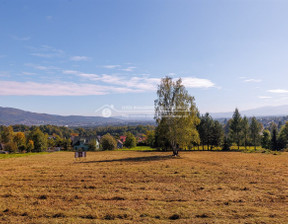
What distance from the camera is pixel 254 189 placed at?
13.2 meters

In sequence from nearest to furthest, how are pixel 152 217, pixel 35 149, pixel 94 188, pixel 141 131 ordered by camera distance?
1. pixel 152 217
2. pixel 94 188
3. pixel 35 149
4. pixel 141 131

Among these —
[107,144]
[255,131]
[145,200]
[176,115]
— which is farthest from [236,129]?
[145,200]

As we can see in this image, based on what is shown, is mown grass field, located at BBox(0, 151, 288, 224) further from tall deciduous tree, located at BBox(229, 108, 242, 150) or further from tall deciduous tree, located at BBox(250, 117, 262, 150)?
tall deciduous tree, located at BBox(250, 117, 262, 150)

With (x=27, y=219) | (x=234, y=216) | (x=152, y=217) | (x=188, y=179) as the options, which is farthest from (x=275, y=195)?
(x=27, y=219)

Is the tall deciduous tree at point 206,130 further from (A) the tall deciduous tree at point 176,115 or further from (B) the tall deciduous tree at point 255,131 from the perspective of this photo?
(A) the tall deciduous tree at point 176,115

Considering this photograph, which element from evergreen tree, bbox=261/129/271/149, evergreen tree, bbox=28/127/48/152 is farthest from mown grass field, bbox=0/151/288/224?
evergreen tree, bbox=261/129/271/149

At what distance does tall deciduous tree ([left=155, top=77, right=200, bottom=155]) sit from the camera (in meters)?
37.1

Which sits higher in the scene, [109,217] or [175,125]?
[175,125]

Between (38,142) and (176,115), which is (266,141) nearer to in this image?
(176,115)

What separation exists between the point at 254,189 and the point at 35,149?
74378mm

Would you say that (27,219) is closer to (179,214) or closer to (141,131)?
(179,214)

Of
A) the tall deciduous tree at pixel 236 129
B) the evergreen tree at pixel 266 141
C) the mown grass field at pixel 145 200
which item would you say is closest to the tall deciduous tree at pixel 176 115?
the mown grass field at pixel 145 200

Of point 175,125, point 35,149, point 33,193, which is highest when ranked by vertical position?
point 175,125

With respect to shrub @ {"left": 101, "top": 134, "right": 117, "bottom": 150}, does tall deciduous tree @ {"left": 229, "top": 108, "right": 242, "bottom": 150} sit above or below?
above
